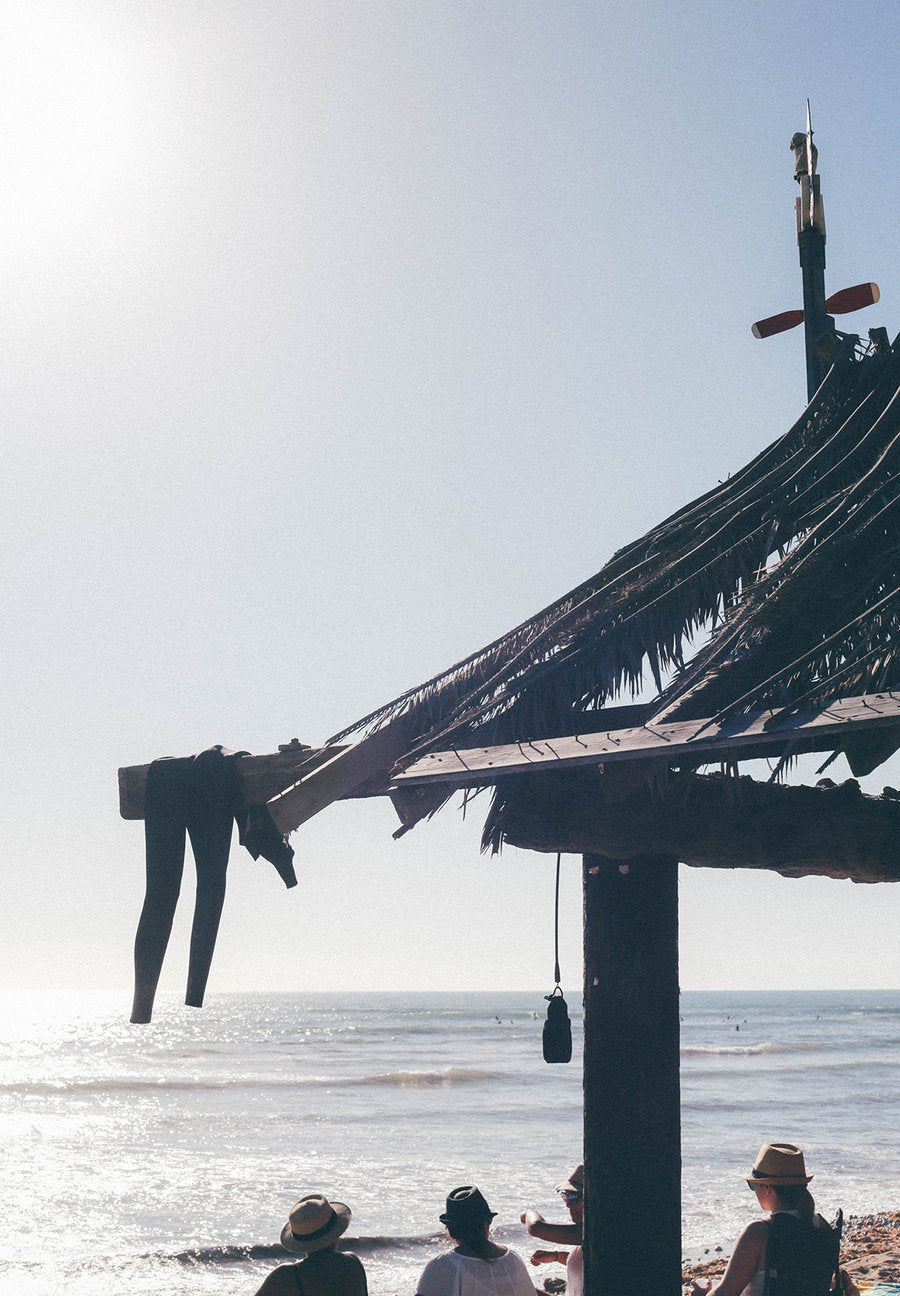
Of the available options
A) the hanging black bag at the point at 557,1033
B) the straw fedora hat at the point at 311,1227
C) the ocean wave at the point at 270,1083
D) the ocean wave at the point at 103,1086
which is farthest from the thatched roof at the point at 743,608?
the ocean wave at the point at 103,1086

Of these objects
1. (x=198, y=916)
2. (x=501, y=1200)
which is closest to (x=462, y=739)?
(x=198, y=916)

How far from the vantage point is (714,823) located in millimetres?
4613

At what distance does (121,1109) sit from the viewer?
3112 cm

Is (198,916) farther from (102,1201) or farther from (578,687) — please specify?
(102,1201)

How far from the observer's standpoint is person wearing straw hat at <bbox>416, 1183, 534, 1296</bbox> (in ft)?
12.5

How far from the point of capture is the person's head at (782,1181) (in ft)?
13.2

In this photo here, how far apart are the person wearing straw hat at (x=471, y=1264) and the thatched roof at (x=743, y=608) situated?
168cm

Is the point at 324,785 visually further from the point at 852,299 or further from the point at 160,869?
the point at 852,299

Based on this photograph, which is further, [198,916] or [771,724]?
[198,916]

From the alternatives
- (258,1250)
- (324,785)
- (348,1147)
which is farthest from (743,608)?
(348,1147)

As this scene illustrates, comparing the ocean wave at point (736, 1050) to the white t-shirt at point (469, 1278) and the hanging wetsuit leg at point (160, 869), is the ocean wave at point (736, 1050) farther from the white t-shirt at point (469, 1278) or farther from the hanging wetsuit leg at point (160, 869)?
the hanging wetsuit leg at point (160, 869)

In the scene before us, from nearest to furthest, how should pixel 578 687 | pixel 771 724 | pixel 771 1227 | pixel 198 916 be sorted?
1. pixel 771 724
2. pixel 771 1227
3. pixel 198 916
4. pixel 578 687

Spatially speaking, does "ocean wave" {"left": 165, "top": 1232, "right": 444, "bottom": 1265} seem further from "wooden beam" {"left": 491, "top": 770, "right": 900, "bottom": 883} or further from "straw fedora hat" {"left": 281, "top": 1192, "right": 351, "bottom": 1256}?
"wooden beam" {"left": 491, "top": 770, "right": 900, "bottom": 883}

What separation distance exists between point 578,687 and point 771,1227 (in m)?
2.19
